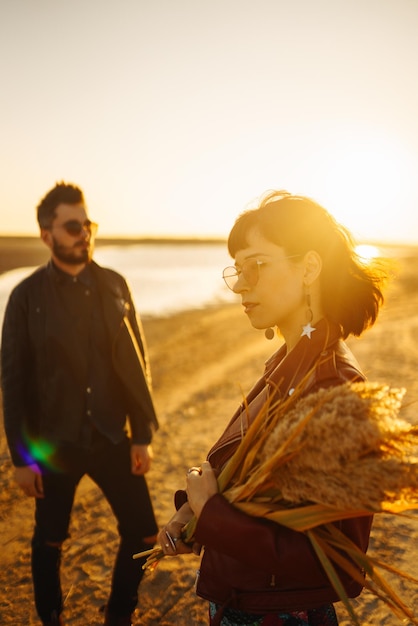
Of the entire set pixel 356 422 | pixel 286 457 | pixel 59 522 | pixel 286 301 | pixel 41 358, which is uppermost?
pixel 286 301

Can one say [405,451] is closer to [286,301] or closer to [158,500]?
[286,301]

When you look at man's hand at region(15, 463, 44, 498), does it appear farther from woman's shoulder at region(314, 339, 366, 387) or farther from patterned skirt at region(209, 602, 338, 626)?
woman's shoulder at region(314, 339, 366, 387)

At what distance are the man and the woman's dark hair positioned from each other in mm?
1500

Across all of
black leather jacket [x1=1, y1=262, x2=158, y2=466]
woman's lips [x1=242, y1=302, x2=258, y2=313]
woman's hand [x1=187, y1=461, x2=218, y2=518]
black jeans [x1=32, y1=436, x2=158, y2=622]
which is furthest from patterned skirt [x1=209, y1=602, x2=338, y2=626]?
black leather jacket [x1=1, y1=262, x2=158, y2=466]

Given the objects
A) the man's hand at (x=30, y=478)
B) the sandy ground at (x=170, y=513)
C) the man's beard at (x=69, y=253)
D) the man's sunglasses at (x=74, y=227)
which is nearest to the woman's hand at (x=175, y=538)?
the sandy ground at (x=170, y=513)

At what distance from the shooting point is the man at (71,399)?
2662mm

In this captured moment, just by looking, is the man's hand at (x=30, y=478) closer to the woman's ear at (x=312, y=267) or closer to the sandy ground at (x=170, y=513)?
the sandy ground at (x=170, y=513)

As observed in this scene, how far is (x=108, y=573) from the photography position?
3.73 metres

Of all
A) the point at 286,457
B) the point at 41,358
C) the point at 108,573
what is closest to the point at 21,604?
the point at 108,573

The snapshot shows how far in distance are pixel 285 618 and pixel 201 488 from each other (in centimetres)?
55

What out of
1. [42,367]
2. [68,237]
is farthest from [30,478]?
[68,237]

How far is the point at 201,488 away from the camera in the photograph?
1507 mm

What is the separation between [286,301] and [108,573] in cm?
316

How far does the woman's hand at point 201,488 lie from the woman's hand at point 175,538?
0.94 feet
